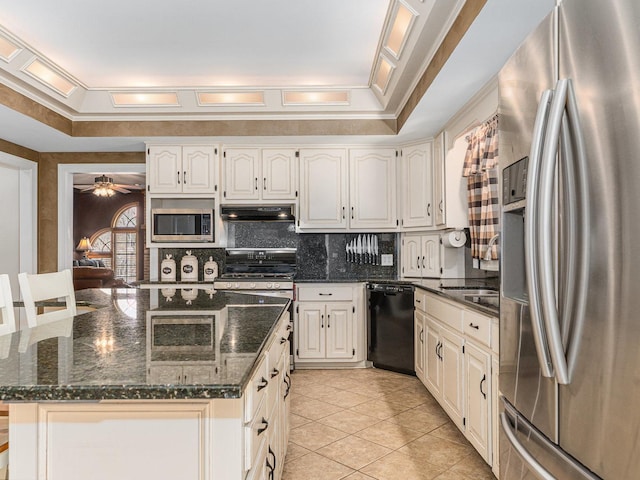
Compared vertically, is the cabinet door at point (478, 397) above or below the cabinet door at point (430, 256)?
below

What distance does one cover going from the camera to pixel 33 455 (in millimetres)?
959

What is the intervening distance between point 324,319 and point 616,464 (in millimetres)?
3484

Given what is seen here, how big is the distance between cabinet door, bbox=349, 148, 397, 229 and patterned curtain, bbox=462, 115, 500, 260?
3.06 feet

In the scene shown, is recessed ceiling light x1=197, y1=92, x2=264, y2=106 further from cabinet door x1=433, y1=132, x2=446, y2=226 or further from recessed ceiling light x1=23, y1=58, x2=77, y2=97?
cabinet door x1=433, y1=132, x2=446, y2=226

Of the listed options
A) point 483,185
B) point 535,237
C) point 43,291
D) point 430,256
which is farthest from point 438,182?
point 43,291

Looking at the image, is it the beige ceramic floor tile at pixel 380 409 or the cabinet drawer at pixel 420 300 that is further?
the cabinet drawer at pixel 420 300

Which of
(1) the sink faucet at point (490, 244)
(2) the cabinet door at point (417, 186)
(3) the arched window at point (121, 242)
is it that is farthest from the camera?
(3) the arched window at point (121, 242)

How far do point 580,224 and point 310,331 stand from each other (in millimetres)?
3517

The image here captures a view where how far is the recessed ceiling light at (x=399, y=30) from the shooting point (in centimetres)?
260

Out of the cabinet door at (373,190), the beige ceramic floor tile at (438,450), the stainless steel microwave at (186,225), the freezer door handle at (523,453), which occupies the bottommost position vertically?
the beige ceramic floor tile at (438,450)

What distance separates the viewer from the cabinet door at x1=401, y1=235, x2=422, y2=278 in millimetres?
4332

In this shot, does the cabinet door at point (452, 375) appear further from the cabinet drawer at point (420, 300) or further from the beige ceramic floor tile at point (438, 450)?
the cabinet drawer at point (420, 300)

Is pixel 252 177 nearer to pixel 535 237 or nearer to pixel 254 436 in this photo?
pixel 254 436

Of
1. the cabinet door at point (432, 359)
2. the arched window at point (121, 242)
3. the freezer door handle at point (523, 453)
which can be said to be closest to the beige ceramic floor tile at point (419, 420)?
the cabinet door at point (432, 359)
